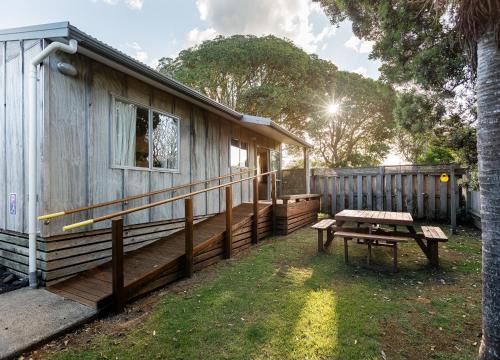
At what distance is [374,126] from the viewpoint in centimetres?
1720

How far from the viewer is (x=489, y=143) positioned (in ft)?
6.38

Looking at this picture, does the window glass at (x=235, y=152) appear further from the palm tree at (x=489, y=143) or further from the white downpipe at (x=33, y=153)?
the palm tree at (x=489, y=143)

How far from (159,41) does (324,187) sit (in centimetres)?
872

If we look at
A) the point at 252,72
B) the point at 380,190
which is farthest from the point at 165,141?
the point at 252,72

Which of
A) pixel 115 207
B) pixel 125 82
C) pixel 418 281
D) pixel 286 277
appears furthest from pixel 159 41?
pixel 418 281

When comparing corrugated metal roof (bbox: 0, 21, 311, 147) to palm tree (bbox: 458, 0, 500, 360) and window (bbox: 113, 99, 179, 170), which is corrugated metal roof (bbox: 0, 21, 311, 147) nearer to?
window (bbox: 113, 99, 179, 170)

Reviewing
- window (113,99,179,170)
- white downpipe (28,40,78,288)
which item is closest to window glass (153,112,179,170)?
window (113,99,179,170)

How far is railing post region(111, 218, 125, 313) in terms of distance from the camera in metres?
3.10

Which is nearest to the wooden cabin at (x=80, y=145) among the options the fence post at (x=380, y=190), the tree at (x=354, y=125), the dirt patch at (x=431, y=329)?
the dirt patch at (x=431, y=329)

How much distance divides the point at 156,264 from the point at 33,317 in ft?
4.94

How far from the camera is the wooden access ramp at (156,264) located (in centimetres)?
336

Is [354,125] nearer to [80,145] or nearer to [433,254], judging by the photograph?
[433,254]

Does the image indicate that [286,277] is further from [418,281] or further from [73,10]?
[73,10]

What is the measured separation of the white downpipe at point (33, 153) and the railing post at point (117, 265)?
134 centimetres
